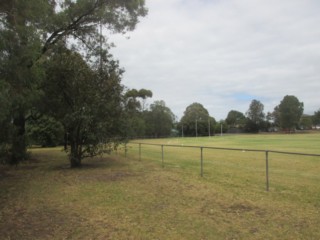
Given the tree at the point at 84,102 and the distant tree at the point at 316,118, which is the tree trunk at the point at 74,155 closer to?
the tree at the point at 84,102

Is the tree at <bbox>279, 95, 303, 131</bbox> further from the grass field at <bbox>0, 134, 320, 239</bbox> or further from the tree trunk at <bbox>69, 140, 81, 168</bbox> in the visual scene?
the tree trunk at <bbox>69, 140, 81, 168</bbox>

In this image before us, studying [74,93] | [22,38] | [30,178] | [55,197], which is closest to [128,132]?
[74,93]

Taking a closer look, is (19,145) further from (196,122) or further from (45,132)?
(196,122)

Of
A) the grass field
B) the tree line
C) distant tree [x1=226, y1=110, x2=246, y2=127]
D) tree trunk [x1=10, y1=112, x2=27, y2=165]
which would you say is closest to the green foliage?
the tree line

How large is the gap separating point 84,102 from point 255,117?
5198 inches

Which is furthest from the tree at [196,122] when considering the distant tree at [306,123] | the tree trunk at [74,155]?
the tree trunk at [74,155]

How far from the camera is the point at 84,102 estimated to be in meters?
16.4

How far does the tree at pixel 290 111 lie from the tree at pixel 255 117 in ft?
29.4

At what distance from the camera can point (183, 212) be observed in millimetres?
7520

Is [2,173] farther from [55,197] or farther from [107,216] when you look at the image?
[107,216]

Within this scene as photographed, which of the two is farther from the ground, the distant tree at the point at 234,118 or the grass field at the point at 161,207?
the distant tree at the point at 234,118

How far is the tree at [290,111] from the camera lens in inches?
5143

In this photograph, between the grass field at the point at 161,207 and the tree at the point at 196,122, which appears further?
the tree at the point at 196,122

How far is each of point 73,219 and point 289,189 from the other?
22.0ft
